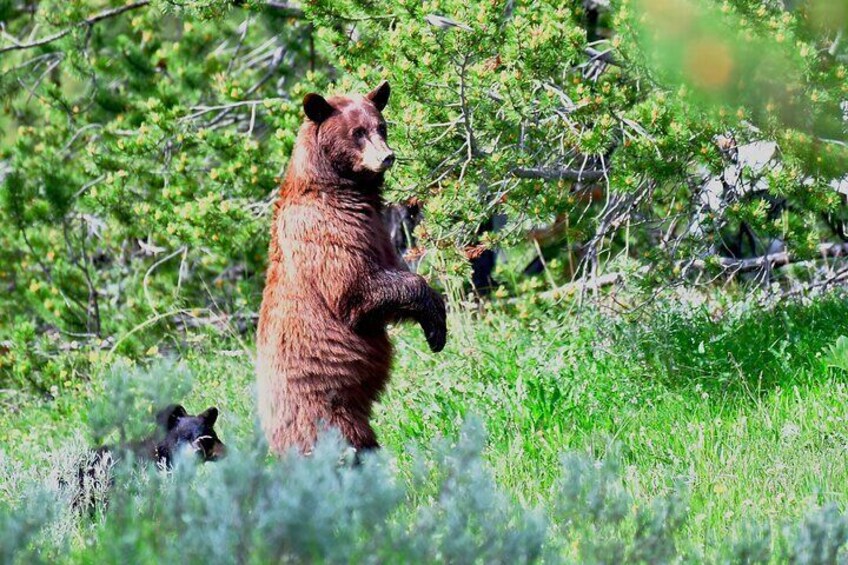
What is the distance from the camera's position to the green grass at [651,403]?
516 centimetres

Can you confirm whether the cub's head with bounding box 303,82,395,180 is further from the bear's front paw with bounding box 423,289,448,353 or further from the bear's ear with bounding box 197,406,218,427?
the bear's ear with bounding box 197,406,218,427

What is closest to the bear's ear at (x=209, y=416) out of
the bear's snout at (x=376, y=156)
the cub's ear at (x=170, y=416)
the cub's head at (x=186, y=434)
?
the cub's head at (x=186, y=434)

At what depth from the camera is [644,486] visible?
522cm

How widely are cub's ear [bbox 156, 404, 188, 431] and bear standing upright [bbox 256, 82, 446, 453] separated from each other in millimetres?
782

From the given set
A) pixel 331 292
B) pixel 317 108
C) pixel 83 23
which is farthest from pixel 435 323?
pixel 83 23

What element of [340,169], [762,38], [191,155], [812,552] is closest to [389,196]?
[340,169]

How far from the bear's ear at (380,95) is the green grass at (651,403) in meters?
1.68

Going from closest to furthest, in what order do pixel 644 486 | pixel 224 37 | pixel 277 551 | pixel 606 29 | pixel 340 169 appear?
pixel 277 551, pixel 644 486, pixel 340 169, pixel 606 29, pixel 224 37

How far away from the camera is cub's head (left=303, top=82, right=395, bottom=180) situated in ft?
18.3

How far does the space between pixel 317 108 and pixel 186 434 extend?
1.86 m

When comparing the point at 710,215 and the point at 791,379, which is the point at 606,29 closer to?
the point at 710,215

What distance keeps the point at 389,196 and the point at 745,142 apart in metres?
2.03

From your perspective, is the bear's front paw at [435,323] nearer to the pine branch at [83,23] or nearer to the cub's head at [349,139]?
the cub's head at [349,139]

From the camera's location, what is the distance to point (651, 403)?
20.6 ft
